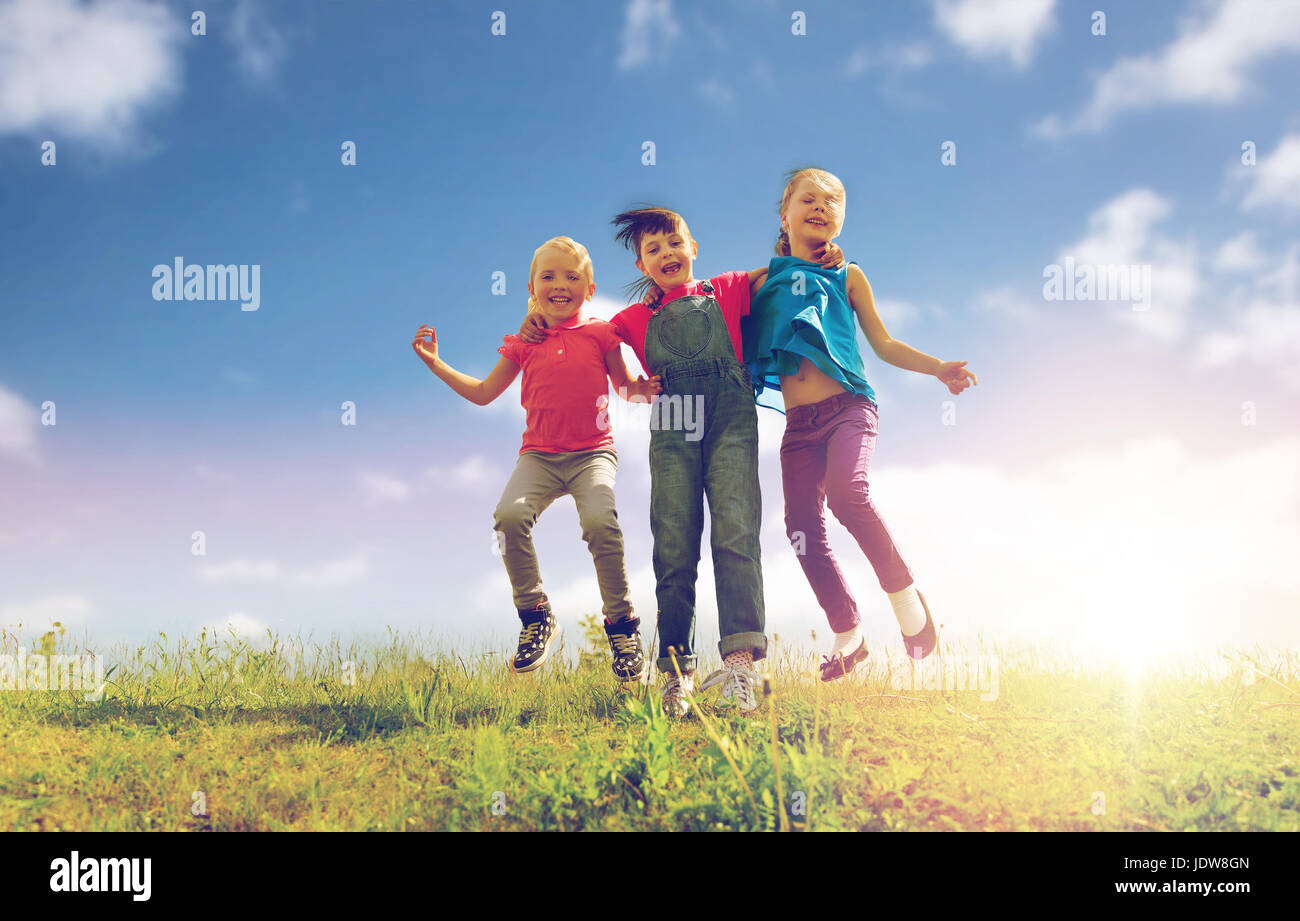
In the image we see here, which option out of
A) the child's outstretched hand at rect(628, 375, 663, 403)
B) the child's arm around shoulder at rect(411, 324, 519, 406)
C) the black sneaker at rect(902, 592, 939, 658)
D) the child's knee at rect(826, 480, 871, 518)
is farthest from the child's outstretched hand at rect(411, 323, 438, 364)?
the black sneaker at rect(902, 592, 939, 658)

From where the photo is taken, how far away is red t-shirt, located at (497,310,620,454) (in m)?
5.10

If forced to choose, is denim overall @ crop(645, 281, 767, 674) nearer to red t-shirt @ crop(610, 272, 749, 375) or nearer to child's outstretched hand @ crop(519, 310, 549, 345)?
red t-shirt @ crop(610, 272, 749, 375)

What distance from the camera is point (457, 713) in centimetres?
453

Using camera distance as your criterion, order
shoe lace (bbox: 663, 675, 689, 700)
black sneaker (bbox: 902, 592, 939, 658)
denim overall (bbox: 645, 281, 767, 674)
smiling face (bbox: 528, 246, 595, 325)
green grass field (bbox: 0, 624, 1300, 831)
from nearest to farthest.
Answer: green grass field (bbox: 0, 624, 1300, 831), shoe lace (bbox: 663, 675, 689, 700), denim overall (bbox: 645, 281, 767, 674), black sneaker (bbox: 902, 592, 939, 658), smiling face (bbox: 528, 246, 595, 325)

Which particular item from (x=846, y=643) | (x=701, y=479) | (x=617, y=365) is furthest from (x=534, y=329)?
(x=846, y=643)

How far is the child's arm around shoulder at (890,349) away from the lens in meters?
4.68

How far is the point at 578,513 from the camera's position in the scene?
5.03 metres

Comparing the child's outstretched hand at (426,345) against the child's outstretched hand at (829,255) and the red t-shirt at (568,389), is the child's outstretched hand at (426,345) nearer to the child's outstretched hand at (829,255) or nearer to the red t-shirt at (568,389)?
the red t-shirt at (568,389)

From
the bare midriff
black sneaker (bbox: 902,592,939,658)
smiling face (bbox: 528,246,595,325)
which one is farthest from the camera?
smiling face (bbox: 528,246,595,325)

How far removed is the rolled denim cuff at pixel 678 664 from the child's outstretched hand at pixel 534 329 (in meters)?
2.16

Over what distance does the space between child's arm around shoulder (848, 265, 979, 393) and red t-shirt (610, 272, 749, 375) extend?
0.70 metres

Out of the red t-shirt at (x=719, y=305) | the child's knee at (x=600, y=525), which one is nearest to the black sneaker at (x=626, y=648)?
the child's knee at (x=600, y=525)
